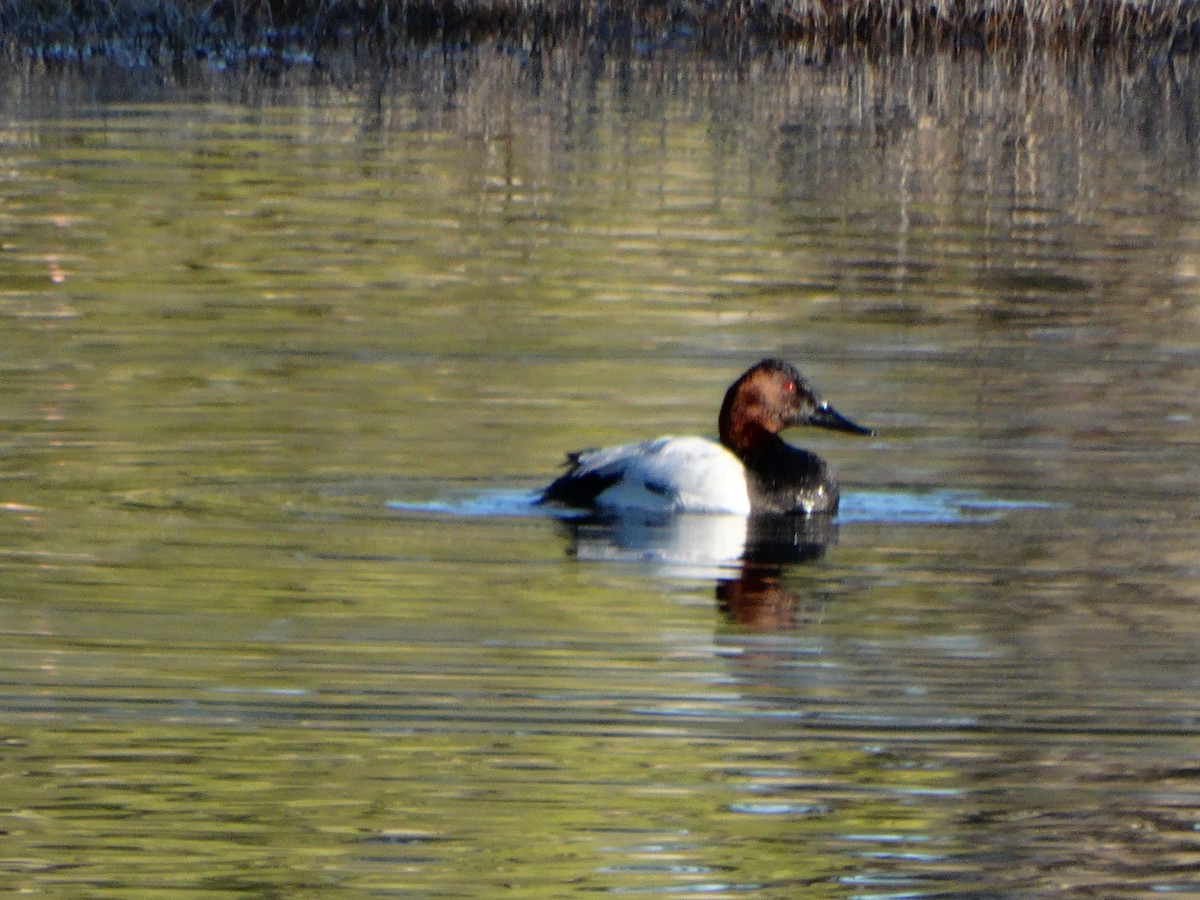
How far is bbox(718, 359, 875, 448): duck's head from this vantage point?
962cm

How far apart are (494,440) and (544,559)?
71.4 inches

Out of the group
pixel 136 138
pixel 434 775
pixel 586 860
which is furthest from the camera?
pixel 136 138

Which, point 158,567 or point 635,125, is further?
point 635,125

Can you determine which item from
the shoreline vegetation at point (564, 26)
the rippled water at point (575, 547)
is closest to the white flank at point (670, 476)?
the rippled water at point (575, 547)

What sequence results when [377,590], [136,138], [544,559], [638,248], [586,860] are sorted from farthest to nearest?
[136,138] < [638,248] < [544,559] < [377,590] < [586,860]

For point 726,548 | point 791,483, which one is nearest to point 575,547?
point 726,548

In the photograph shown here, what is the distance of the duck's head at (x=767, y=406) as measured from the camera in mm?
9625

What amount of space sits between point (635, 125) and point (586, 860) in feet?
55.1

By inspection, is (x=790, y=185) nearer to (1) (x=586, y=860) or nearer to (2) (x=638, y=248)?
(2) (x=638, y=248)

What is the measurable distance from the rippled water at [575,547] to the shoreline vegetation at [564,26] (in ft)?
29.3

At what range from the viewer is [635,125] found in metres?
21.8

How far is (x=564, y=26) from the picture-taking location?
28.6 m

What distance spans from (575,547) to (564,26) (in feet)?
67.3

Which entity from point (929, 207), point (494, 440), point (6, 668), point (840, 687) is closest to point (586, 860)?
point (840, 687)
